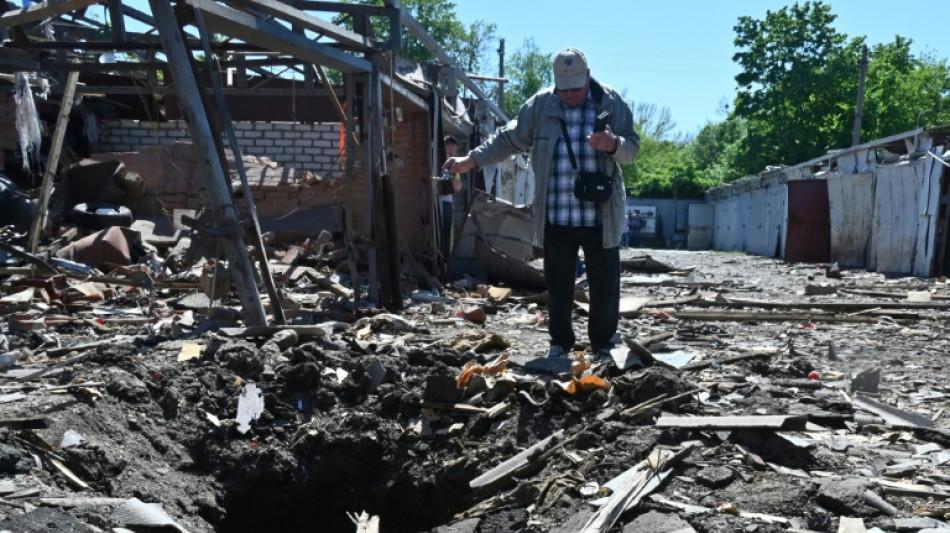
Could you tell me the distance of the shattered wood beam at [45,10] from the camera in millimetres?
5983

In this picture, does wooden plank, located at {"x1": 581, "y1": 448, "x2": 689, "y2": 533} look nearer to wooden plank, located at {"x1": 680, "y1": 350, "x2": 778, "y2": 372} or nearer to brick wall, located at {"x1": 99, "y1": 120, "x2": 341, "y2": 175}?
wooden plank, located at {"x1": 680, "y1": 350, "x2": 778, "y2": 372}

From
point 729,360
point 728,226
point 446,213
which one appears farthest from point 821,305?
point 728,226

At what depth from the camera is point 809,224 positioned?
81.4 feet

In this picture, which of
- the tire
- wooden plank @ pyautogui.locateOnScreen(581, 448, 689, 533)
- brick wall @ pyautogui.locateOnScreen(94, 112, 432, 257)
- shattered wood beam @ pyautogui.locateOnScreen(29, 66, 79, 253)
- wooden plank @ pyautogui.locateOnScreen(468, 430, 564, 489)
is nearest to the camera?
wooden plank @ pyautogui.locateOnScreen(581, 448, 689, 533)

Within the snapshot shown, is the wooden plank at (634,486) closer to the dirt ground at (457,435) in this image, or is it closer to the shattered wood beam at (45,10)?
the dirt ground at (457,435)

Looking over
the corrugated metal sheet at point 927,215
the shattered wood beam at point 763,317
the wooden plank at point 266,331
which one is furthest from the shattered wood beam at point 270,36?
the corrugated metal sheet at point 927,215

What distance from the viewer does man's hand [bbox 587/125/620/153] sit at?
536cm

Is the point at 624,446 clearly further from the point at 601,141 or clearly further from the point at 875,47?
the point at 875,47

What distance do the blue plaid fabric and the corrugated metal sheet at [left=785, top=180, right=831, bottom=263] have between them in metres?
20.5

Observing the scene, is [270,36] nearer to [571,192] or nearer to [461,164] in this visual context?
[461,164]

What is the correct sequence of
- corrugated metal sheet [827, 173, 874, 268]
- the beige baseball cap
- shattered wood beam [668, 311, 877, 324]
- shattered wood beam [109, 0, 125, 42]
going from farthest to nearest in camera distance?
corrugated metal sheet [827, 173, 874, 268]
shattered wood beam [668, 311, 877, 324]
shattered wood beam [109, 0, 125, 42]
the beige baseball cap

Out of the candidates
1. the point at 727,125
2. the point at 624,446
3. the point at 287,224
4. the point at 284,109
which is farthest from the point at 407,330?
the point at 727,125

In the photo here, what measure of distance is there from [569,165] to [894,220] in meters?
15.6

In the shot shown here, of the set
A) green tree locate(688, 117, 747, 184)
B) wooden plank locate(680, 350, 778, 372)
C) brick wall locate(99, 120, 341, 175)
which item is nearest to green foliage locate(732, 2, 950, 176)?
green tree locate(688, 117, 747, 184)
